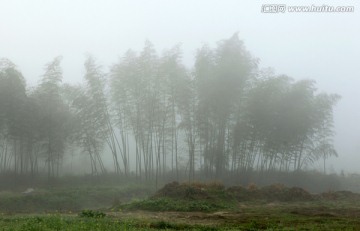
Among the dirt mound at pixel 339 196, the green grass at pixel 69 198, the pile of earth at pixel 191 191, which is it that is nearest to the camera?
the pile of earth at pixel 191 191

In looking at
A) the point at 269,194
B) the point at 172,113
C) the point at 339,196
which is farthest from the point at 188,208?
the point at 172,113

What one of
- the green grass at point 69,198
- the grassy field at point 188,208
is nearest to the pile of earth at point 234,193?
the grassy field at point 188,208

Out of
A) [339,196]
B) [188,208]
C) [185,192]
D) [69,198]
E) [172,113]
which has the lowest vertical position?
[69,198]

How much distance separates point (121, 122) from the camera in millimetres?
29844

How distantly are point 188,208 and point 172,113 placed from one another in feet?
42.1

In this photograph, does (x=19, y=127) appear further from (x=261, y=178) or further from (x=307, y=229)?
(x=307, y=229)

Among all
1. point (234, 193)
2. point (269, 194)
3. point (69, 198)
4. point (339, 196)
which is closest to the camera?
point (234, 193)

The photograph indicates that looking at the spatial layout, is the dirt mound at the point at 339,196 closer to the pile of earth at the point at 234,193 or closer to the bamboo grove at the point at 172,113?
the pile of earth at the point at 234,193

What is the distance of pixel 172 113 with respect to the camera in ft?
94.5

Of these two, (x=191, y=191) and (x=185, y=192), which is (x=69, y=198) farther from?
(x=191, y=191)

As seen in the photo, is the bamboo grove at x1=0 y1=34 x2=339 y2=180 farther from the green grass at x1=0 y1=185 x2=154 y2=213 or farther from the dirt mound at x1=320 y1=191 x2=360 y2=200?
the dirt mound at x1=320 y1=191 x2=360 y2=200

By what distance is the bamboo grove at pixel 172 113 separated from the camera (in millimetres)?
27688

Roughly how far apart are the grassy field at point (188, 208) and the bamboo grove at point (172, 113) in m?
5.28

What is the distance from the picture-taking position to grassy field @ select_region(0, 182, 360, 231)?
451 inches
